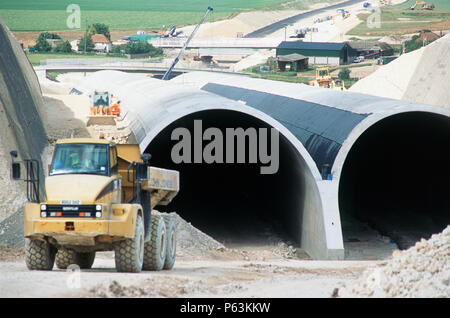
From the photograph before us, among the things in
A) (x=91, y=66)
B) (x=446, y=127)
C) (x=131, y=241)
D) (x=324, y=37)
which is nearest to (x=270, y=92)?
(x=446, y=127)

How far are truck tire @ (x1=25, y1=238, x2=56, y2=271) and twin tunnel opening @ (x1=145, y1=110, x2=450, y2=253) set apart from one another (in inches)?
494

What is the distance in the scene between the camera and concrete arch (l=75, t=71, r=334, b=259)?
2438cm

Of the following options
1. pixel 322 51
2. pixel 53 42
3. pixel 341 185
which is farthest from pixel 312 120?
pixel 53 42

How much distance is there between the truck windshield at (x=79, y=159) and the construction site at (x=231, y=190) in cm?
3

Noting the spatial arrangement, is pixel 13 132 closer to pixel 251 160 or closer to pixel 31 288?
pixel 251 160

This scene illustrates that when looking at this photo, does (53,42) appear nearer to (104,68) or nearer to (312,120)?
(104,68)

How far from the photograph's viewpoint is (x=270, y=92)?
4584 cm

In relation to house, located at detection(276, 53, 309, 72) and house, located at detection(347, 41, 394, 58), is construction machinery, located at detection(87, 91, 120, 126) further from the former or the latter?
house, located at detection(347, 41, 394, 58)

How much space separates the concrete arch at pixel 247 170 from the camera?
80.0ft

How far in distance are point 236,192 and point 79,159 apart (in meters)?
20.9

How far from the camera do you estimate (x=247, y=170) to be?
1407 inches

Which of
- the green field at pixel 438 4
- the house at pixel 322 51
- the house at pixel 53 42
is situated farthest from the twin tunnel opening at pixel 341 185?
the green field at pixel 438 4

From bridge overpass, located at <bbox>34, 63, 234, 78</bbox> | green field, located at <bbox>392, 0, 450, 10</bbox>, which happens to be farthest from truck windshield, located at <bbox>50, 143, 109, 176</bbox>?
green field, located at <bbox>392, 0, 450, 10</bbox>

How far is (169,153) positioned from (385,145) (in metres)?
9.22
